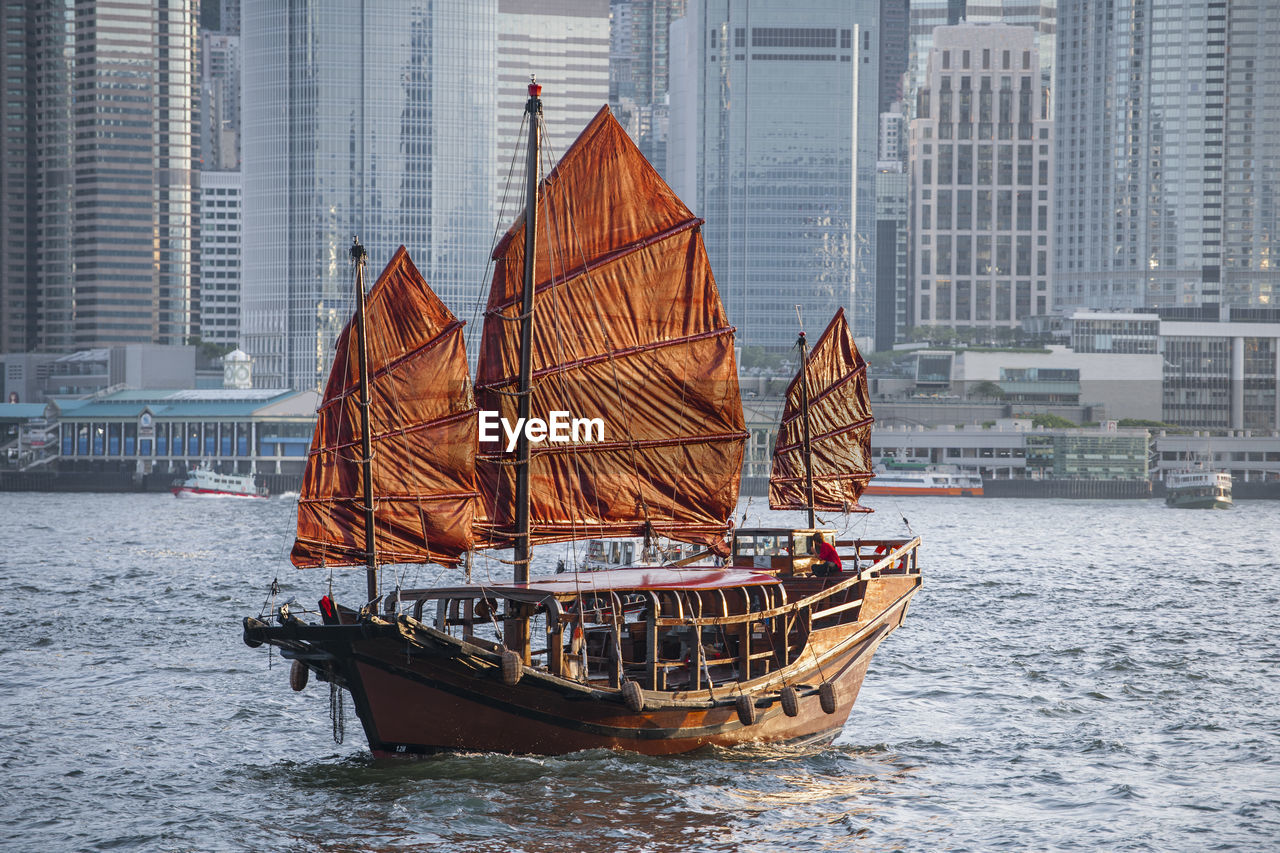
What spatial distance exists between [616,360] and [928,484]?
13048 centimetres

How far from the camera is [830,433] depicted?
167ft

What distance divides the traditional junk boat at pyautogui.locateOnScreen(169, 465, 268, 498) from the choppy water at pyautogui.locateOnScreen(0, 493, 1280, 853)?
3558 inches

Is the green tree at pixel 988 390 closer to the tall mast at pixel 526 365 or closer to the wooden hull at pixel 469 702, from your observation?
the tall mast at pixel 526 365

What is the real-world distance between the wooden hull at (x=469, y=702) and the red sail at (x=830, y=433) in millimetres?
19684

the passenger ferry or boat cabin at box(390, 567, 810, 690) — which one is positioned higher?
boat cabin at box(390, 567, 810, 690)

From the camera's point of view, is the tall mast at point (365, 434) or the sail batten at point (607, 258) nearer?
the tall mast at point (365, 434)

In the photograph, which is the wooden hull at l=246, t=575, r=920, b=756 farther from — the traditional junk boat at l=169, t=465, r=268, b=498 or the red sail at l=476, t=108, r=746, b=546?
the traditional junk boat at l=169, t=465, r=268, b=498

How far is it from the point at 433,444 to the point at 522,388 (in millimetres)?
2557

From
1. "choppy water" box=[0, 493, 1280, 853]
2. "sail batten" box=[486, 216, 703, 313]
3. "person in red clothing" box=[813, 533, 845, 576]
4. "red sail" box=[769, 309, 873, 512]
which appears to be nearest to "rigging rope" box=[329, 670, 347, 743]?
"choppy water" box=[0, 493, 1280, 853]

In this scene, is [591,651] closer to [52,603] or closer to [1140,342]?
[52,603]

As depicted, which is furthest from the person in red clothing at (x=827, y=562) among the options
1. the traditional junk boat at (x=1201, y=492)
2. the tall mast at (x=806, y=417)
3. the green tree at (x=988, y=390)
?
the green tree at (x=988, y=390)

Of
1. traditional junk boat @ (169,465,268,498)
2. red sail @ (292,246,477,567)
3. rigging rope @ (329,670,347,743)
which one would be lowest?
traditional junk boat @ (169,465,268,498)

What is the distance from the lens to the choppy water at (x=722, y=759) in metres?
26.2

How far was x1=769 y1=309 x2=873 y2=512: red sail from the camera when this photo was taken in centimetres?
4909
